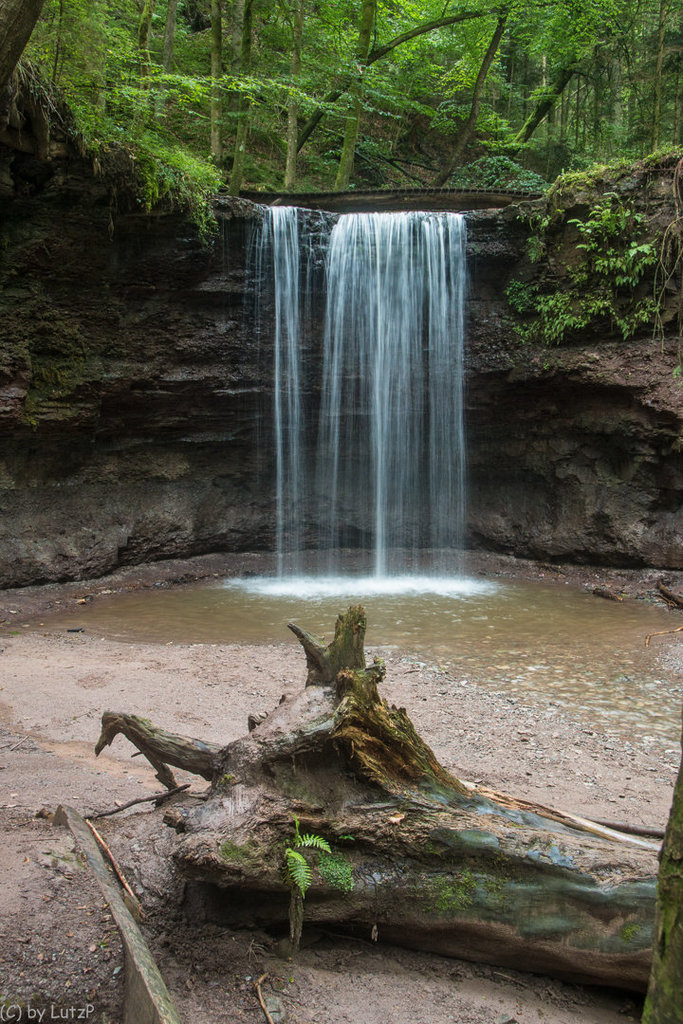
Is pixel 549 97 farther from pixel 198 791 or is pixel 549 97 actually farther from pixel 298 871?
pixel 298 871

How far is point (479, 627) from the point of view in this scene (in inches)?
321

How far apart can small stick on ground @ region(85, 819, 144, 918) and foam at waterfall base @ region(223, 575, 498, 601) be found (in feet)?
23.1

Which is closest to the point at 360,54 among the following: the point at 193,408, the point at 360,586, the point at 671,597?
the point at 193,408

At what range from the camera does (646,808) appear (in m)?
3.85

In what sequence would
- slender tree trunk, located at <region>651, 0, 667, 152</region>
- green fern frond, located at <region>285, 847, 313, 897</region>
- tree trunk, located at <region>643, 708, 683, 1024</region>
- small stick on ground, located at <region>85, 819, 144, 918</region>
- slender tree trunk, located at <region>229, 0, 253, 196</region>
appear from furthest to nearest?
1. slender tree trunk, located at <region>651, 0, 667, 152</region>
2. slender tree trunk, located at <region>229, 0, 253, 196</region>
3. small stick on ground, located at <region>85, 819, 144, 918</region>
4. green fern frond, located at <region>285, 847, 313, 897</region>
5. tree trunk, located at <region>643, 708, 683, 1024</region>

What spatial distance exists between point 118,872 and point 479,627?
239 inches

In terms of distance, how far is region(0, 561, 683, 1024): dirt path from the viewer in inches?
84.8

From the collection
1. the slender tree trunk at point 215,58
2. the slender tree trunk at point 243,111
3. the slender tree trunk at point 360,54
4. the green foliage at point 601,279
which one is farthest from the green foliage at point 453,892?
the slender tree trunk at point 360,54

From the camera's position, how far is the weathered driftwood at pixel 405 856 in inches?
89.5

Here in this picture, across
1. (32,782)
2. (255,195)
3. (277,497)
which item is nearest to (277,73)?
(255,195)

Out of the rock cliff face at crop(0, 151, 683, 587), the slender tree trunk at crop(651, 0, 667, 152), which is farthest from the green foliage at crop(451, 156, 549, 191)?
the rock cliff face at crop(0, 151, 683, 587)

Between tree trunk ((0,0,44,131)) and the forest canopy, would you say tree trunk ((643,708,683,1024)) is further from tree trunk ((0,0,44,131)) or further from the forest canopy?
the forest canopy

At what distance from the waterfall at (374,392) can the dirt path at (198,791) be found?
6126mm

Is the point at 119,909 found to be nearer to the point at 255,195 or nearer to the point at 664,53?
the point at 255,195
